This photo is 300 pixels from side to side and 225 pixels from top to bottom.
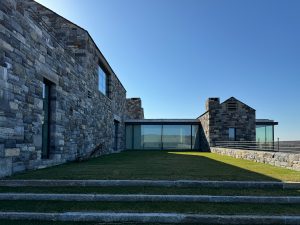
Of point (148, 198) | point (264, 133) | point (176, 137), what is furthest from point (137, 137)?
point (148, 198)

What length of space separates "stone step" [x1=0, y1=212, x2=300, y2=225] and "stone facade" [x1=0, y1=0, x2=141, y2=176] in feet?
8.81

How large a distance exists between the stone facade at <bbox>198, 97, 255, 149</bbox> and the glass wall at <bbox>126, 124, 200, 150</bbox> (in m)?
3.19

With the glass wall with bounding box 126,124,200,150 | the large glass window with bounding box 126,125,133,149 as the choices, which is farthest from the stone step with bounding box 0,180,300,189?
the large glass window with bounding box 126,125,133,149

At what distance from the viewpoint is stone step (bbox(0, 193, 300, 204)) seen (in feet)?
17.5

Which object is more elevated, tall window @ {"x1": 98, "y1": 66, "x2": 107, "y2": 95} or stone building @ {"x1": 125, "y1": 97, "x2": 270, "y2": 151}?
tall window @ {"x1": 98, "y1": 66, "x2": 107, "y2": 95}

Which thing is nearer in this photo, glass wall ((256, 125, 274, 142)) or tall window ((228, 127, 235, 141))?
tall window ((228, 127, 235, 141))

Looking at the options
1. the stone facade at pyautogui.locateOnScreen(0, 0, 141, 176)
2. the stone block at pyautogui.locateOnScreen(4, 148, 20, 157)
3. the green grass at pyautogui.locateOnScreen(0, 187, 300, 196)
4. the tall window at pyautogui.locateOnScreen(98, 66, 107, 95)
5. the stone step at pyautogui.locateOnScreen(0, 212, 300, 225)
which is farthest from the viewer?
the tall window at pyautogui.locateOnScreen(98, 66, 107, 95)

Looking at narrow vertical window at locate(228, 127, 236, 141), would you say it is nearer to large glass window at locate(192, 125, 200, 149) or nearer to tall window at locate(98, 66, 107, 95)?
large glass window at locate(192, 125, 200, 149)

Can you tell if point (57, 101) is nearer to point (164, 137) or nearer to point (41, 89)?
point (41, 89)

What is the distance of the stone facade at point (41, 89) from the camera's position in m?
7.07

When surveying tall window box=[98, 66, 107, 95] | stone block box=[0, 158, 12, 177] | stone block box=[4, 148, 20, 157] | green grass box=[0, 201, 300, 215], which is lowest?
green grass box=[0, 201, 300, 215]

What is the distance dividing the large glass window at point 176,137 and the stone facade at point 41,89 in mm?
8242

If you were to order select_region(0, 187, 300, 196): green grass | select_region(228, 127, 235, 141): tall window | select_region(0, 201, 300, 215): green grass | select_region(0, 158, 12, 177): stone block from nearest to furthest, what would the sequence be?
select_region(0, 201, 300, 215): green grass → select_region(0, 187, 300, 196): green grass → select_region(0, 158, 12, 177): stone block → select_region(228, 127, 235, 141): tall window

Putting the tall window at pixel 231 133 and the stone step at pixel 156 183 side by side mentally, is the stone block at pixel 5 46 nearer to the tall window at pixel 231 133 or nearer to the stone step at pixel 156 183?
the stone step at pixel 156 183
